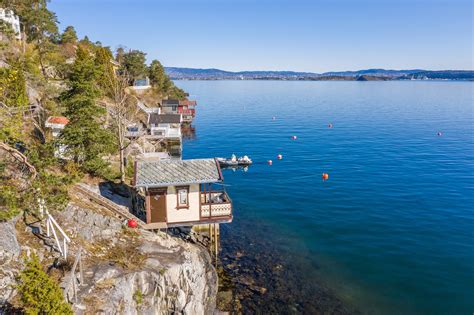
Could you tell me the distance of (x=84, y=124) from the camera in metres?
27.0

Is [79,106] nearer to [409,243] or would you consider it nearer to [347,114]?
[409,243]

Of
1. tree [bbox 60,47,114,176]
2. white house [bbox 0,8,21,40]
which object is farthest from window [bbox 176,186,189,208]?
white house [bbox 0,8,21,40]

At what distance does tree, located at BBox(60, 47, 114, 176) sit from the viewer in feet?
86.8

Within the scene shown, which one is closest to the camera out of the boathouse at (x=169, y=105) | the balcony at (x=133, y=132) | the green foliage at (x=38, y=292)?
the green foliage at (x=38, y=292)

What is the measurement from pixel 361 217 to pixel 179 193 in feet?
73.0

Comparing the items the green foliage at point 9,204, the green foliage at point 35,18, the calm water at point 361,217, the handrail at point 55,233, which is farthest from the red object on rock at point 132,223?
the green foliage at point 35,18

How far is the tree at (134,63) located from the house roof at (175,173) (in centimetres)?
7334

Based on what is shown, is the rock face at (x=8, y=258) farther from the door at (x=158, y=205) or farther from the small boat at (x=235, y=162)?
the small boat at (x=235, y=162)

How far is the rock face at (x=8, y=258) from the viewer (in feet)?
46.8

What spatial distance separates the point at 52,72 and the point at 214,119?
166 feet

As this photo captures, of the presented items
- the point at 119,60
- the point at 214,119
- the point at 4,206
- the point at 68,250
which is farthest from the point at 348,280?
the point at 119,60

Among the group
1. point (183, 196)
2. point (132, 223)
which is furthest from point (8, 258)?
point (183, 196)

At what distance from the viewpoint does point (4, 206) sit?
17609 mm

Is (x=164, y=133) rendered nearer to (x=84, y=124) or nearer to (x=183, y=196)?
(x=84, y=124)
